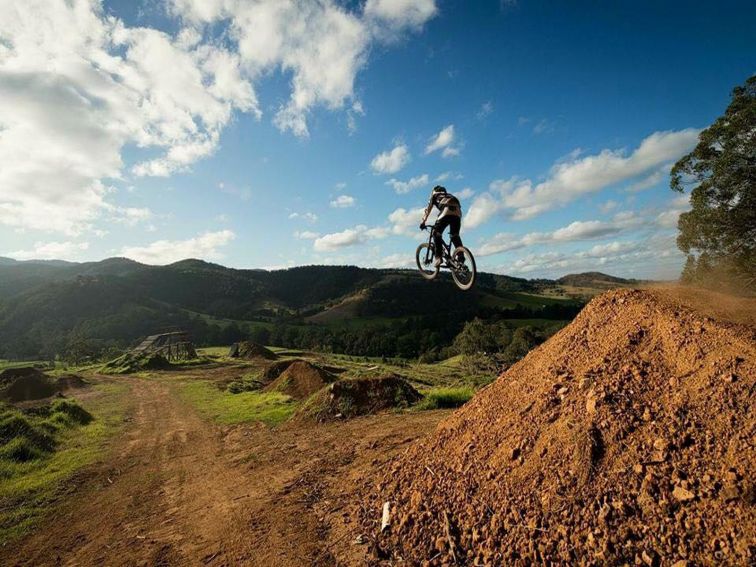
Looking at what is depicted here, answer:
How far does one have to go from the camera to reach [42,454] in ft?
54.7

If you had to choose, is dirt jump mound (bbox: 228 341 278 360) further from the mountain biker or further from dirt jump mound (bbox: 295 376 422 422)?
the mountain biker

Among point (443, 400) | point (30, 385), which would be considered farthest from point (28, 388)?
point (443, 400)

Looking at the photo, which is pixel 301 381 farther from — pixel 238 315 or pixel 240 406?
pixel 238 315

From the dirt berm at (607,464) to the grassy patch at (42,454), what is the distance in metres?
10.5

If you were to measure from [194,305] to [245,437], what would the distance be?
18978cm

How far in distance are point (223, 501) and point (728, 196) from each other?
115 feet

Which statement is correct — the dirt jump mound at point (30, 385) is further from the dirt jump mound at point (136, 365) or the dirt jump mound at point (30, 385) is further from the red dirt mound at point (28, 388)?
the dirt jump mound at point (136, 365)

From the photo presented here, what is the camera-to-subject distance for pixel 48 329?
4961 inches

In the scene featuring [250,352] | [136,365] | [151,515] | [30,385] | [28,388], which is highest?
[151,515]

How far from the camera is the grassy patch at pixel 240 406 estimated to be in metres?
21.3

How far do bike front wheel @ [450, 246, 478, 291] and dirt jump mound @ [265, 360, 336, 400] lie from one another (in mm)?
16539

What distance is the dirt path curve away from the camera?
823 cm

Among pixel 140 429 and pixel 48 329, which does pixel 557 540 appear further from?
pixel 48 329

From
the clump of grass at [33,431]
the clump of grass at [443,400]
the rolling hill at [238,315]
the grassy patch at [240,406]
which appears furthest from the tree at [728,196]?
the rolling hill at [238,315]
